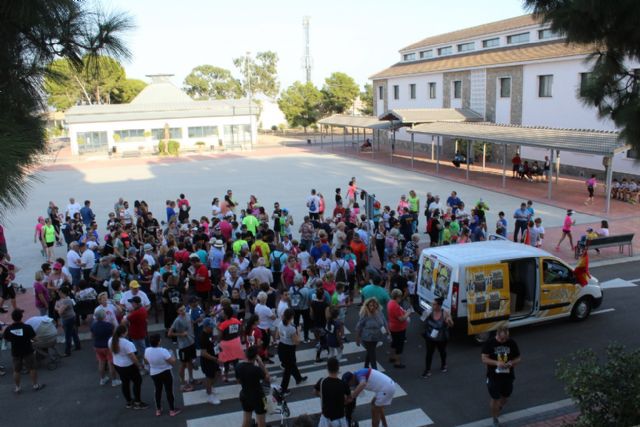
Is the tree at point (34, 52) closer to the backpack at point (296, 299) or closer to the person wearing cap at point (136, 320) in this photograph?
the person wearing cap at point (136, 320)

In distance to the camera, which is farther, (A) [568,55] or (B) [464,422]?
(A) [568,55]

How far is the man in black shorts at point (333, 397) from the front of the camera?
21.2 feet

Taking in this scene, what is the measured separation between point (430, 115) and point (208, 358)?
31.3m

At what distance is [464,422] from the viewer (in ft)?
25.3

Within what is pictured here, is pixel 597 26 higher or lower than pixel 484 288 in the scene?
higher

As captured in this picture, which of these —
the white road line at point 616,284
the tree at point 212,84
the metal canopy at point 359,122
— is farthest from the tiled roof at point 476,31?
the tree at point 212,84

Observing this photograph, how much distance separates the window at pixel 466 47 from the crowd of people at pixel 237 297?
1225 inches

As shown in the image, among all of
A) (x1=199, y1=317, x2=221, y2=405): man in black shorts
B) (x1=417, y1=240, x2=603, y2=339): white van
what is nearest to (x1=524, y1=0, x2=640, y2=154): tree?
(x1=417, y1=240, x2=603, y2=339): white van

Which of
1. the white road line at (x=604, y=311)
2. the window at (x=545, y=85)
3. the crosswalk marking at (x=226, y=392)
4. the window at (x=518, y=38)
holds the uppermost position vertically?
the window at (x=518, y=38)

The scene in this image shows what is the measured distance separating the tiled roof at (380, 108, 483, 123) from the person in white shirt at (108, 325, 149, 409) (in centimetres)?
2987

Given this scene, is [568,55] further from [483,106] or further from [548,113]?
[483,106]

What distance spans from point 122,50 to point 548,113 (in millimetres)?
30861

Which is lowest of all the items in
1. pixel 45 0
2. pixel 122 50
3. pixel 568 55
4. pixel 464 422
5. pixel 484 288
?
pixel 464 422

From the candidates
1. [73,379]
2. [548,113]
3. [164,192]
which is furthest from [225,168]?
[73,379]
